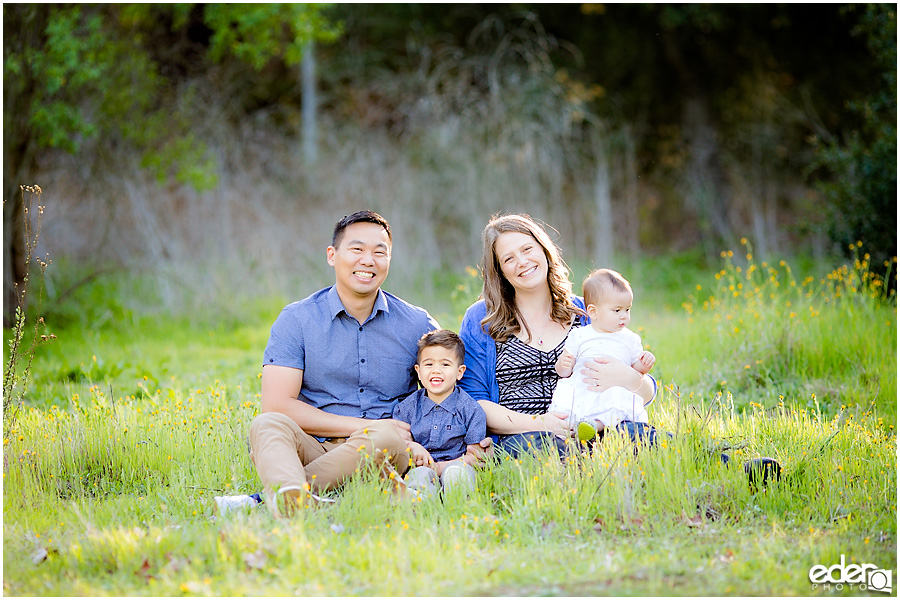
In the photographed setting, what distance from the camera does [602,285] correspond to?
3.87m

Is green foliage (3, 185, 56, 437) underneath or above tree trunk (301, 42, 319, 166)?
underneath

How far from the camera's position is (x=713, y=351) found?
19.9ft

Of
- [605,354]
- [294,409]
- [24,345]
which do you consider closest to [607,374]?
[605,354]

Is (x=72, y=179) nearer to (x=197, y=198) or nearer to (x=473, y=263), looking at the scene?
(x=197, y=198)

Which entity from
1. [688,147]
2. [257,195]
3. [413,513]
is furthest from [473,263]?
[413,513]

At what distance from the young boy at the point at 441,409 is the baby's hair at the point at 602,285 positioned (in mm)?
661

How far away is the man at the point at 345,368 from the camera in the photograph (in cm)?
358

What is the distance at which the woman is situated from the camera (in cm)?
391

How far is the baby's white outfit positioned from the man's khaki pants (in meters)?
0.80

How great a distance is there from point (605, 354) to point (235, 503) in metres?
1.75

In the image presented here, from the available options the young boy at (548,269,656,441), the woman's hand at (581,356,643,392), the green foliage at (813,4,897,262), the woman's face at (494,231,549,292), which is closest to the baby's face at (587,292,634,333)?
the young boy at (548,269,656,441)

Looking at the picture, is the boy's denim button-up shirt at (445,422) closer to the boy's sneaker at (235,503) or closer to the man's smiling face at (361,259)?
the man's smiling face at (361,259)

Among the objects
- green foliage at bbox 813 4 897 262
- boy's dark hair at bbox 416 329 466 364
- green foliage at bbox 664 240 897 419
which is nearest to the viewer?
boy's dark hair at bbox 416 329 466 364

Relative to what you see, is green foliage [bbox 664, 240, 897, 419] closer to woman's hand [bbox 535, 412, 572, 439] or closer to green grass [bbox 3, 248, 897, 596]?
green grass [bbox 3, 248, 897, 596]
